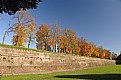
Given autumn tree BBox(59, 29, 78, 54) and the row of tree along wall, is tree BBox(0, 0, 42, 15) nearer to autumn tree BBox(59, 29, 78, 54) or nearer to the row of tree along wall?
the row of tree along wall

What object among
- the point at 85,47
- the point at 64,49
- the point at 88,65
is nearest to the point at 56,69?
the point at 88,65

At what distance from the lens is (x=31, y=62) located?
25.3 metres

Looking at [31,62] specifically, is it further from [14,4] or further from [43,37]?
[43,37]

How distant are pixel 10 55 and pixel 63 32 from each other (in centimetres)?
4260

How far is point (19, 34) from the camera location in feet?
136

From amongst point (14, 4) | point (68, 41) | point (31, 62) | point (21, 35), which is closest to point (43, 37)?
point (68, 41)

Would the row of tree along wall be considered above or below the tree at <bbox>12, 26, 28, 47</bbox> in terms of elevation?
below

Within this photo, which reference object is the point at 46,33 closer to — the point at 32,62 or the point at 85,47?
the point at 85,47

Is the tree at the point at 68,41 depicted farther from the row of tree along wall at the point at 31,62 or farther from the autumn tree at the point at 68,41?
the row of tree along wall at the point at 31,62

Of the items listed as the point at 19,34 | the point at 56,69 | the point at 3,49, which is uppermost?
the point at 19,34

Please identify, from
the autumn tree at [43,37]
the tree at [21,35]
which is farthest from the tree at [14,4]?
the autumn tree at [43,37]

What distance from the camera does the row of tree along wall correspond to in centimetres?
2168

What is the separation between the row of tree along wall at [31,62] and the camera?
21683 millimetres

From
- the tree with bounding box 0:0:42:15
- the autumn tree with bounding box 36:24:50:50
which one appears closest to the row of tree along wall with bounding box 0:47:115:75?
the tree with bounding box 0:0:42:15
